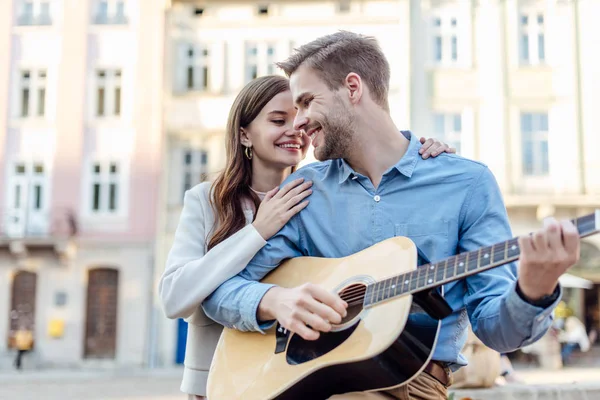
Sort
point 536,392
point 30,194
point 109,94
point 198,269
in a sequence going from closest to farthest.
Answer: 1. point 198,269
2. point 536,392
3. point 30,194
4. point 109,94

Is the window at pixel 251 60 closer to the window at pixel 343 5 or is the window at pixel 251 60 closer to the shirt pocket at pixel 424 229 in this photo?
the window at pixel 343 5

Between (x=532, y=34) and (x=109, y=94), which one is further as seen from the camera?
(x=109, y=94)

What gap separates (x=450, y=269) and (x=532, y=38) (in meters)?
19.9

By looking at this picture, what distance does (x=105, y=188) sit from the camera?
67.7ft

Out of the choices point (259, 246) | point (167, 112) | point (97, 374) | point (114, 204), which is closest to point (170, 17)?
point (167, 112)

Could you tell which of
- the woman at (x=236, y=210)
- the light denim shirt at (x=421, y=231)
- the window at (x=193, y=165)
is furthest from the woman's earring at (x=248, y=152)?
the window at (x=193, y=165)

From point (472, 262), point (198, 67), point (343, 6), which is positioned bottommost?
point (472, 262)

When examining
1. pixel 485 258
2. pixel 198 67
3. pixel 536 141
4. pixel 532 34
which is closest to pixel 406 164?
pixel 485 258

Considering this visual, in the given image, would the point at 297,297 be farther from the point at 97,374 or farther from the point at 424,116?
the point at 424,116

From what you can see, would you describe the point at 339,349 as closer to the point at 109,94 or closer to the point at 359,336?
the point at 359,336

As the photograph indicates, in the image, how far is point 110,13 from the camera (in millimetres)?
21359

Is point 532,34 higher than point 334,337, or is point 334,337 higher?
point 532,34

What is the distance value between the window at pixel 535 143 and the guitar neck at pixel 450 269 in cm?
1861

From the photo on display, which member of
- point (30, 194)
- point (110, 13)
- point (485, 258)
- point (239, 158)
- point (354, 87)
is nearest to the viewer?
point (485, 258)
